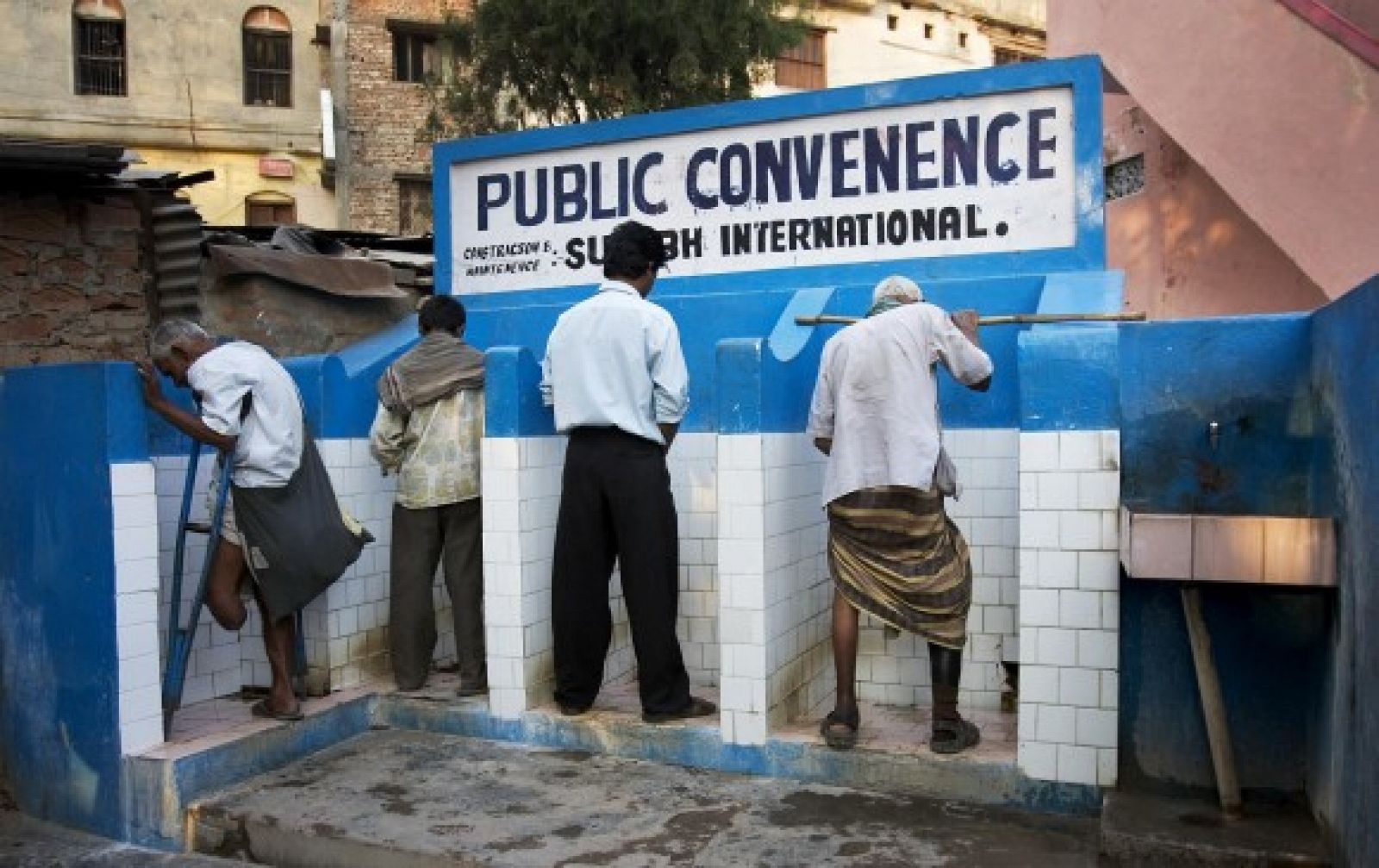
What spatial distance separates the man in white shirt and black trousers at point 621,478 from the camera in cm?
489

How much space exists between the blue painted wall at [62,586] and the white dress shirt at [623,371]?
1.72 m

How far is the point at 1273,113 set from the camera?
743 cm

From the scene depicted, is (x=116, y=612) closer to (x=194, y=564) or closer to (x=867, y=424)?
(x=194, y=564)

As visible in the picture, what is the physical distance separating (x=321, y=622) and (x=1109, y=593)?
3.54 meters

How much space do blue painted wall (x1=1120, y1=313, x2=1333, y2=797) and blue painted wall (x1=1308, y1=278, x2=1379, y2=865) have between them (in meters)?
0.28

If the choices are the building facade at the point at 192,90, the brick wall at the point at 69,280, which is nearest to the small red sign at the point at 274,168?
the building facade at the point at 192,90

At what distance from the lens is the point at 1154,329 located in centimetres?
434

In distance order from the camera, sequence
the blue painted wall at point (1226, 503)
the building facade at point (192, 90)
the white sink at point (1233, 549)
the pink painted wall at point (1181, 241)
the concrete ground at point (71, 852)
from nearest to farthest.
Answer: the white sink at point (1233, 549) < the blue painted wall at point (1226, 503) < the concrete ground at point (71, 852) < the pink painted wall at point (1181, 241) < the building facade at point (192, 90)

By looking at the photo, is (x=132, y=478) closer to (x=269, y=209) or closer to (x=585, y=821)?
(x=585, y=821)

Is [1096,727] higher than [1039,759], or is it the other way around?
[1096,727]

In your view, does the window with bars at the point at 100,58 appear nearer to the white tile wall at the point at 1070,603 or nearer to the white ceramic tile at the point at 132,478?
the white ceramic tile at the point at 132,478

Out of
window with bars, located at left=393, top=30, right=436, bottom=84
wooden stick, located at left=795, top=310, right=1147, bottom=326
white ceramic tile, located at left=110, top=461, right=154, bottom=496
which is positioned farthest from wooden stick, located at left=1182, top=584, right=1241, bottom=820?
window with bars, located at left=393, top=30, right=436, bottom=84

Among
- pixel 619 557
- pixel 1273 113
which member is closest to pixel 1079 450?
pixel 619 557

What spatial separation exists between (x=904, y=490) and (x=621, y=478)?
3.86ft
